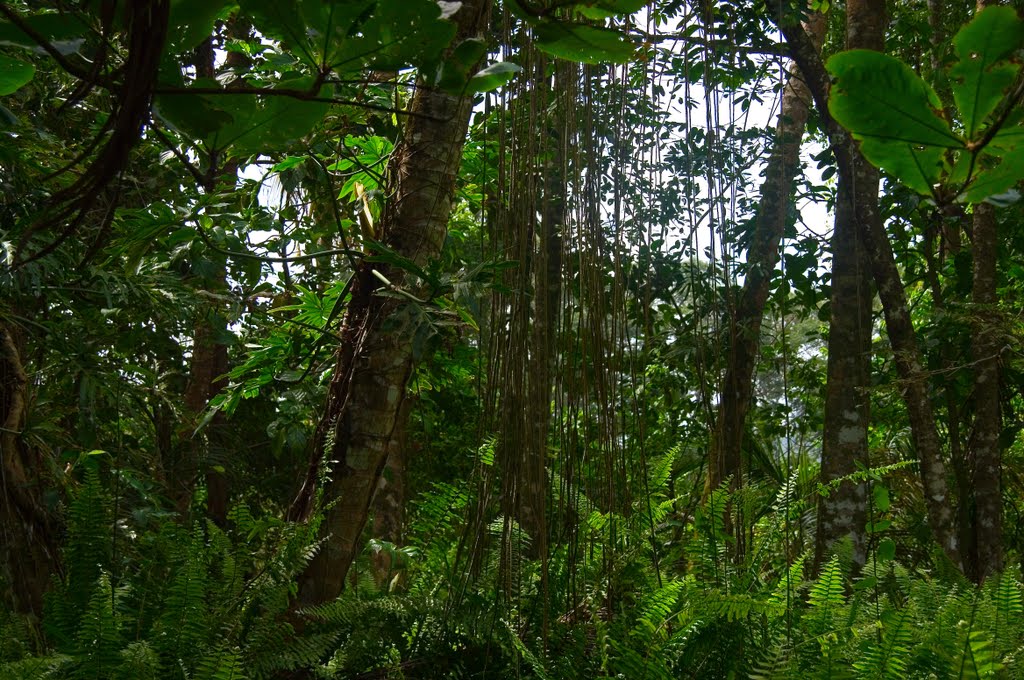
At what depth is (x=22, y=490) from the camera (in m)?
2.60

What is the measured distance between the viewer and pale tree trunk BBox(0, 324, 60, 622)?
255 centimetres

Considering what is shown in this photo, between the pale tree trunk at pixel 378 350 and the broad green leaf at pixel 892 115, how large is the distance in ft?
3.55

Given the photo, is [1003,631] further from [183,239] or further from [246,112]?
[183,239]

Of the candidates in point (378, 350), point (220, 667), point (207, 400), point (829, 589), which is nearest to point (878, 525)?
point (829, 589)

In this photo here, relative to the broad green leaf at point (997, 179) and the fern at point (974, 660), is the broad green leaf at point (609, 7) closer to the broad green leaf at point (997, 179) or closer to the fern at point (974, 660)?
the broad green leaf at point (997, 179)

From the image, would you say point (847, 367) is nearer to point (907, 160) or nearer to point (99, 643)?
point (99, 643)

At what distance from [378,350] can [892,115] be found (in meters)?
1.23

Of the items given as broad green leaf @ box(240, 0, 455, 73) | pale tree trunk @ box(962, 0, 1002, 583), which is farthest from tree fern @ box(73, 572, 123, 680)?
pale tree trunk @ box(962, 0, 1002, 583)

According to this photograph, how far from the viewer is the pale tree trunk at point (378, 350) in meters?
1.55

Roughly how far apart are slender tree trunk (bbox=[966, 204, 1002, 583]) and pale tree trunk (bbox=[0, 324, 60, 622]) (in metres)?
3.14

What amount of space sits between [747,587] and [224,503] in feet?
14.3

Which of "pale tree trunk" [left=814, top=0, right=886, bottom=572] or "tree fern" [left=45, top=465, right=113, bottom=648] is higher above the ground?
"pale tree trunk" [left=814, top=0, right=886, bottom=572]

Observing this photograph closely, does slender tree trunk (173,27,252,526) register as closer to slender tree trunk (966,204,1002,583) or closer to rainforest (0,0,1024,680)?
rainforest (0,0,1024,680)

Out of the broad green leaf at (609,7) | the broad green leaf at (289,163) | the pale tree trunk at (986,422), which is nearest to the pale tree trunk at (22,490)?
the broad green leaf at (289,163)
